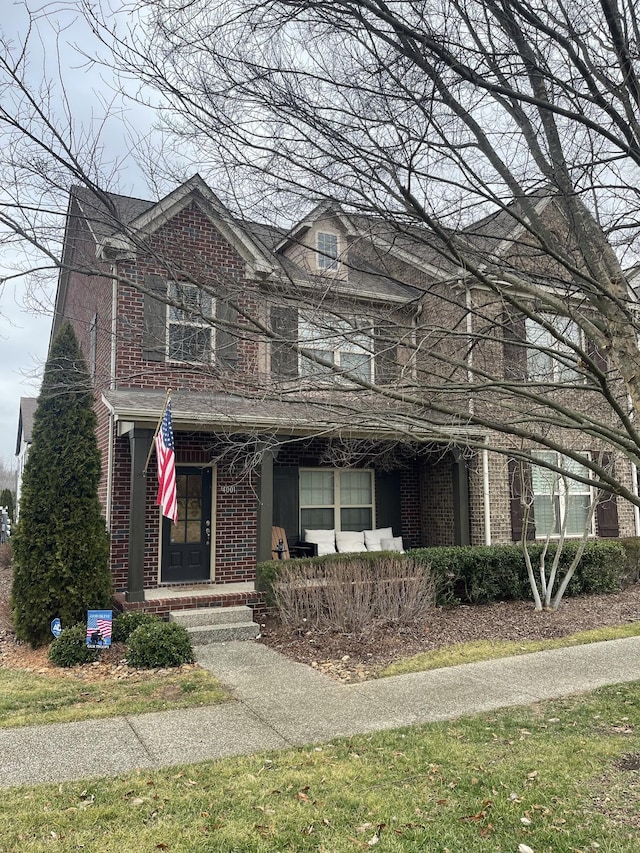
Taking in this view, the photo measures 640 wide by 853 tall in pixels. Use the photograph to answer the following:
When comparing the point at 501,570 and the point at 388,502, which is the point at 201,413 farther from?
the point at 501,570

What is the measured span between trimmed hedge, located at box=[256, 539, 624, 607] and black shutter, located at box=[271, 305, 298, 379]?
5.06 metres


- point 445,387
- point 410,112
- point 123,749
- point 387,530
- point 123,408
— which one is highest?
point 410,112

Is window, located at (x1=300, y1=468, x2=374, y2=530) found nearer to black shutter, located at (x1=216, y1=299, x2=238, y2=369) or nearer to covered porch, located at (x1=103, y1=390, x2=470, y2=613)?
covered porch, located at (x1=103, y1=390, x2=470, y2=613)

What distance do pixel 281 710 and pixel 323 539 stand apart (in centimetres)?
659

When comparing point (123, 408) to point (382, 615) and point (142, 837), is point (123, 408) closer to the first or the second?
point (382, 615)

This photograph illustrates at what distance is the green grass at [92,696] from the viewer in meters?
5.74

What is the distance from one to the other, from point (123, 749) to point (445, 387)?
3.70 metres

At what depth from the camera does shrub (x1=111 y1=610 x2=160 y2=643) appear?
825cm

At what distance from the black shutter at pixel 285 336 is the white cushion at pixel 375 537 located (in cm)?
816

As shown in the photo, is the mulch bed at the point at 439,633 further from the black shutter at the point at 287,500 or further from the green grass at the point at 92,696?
the black shutter at the point at 287,500

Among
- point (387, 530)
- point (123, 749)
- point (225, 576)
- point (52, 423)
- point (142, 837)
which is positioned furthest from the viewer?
point (387, 530)

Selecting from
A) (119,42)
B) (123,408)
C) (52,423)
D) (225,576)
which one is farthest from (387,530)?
(119,42)

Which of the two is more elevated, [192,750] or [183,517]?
[183,517]

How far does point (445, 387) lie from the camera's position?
3482 mm
